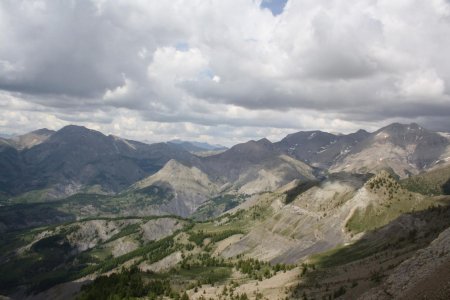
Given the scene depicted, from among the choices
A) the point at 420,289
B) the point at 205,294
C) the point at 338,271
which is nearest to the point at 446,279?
the point at 420,289

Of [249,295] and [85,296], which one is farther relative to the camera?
[85,296]

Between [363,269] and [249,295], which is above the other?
[363,269]

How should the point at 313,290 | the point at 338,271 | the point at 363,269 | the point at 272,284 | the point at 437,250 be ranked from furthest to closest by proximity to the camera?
the point at 272,284 → the point at 338,271 → the point at 363,269 → the point at 313,290 → the point at 437,250

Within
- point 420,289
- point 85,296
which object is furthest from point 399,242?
point 85,296

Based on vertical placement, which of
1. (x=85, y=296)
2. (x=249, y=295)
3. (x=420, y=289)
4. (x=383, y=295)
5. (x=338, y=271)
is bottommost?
(x=85, y=296)

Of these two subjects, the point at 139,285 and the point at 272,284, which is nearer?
the point at 272,284

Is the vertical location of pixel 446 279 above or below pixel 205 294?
above

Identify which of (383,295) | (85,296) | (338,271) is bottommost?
(85,296)

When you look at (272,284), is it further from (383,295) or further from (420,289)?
(420,289)

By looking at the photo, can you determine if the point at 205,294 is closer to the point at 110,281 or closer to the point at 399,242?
the point at 110,281

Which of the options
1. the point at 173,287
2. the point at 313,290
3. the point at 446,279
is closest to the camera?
the point at 446,279
